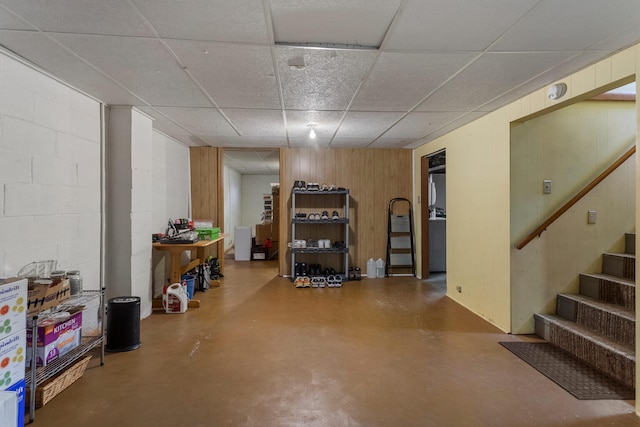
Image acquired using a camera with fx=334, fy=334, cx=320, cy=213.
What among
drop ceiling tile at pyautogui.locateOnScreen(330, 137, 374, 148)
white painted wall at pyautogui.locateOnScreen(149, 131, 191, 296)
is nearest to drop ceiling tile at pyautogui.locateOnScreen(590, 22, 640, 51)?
drop ceiling tile at pyautogui.locateOnScreen(330, 137, 374, 148)

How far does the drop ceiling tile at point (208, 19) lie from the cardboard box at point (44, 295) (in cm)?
184

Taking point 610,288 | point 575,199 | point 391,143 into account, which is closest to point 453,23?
point 575,199

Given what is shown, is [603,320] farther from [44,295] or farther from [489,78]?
[44,295]

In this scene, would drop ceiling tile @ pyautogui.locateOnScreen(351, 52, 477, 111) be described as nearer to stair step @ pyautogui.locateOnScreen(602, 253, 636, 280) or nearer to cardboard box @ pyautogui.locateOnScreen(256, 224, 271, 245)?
stair step @ pyautogui.locateOnScreen(602, 253, 636, 280)

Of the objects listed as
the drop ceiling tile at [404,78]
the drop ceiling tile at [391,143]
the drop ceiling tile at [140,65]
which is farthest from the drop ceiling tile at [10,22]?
the drop ceiling tile at [391,143]

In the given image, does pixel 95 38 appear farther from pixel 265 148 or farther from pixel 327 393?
pixel 265 148

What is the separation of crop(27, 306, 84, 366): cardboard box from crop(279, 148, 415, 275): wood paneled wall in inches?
155

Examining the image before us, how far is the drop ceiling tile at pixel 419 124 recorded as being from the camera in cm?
397

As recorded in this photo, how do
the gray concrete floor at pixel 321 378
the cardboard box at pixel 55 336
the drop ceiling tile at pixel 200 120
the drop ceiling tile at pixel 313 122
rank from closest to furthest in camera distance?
1. the gray concrete floor at pixel 321 378
2. the cardboard box at pixel 55 336
3. the drop ceiling tile at pixel 200 120
4. the drop ceiling tile at pixel 313 122

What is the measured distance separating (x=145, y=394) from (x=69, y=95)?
2.63m

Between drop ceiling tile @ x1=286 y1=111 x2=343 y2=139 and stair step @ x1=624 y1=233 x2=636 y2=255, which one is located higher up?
drop ceiling tile @ x1=286 y1=111 x2=343 y2=139

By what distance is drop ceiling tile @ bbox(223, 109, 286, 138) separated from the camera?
151 inches

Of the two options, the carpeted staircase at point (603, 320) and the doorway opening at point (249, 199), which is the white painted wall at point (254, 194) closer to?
the doorway opening at point (249, 199)

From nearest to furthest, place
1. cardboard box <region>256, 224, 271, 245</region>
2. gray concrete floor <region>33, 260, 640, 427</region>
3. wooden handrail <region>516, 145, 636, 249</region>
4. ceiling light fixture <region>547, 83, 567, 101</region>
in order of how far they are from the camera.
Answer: gray concrete floor <region>33, 260, 640, 427</region>, ceiling light fixture <region>547, 83, 567, 101</region>, wooden handrail <region>516, 145, 636, 249</region>, cardboard box <region>256, 224, 271, 245</region>
